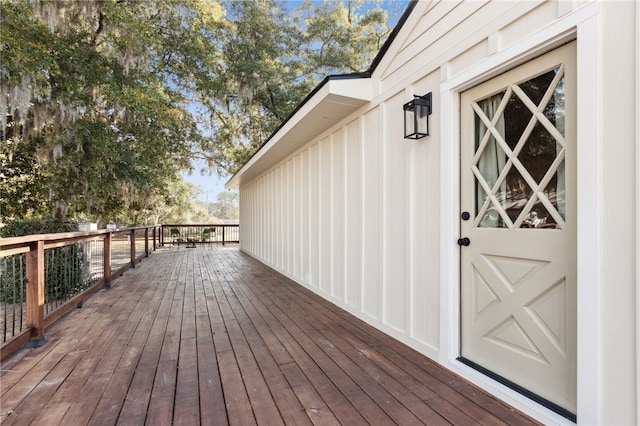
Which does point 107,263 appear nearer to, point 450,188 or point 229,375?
point 229,375

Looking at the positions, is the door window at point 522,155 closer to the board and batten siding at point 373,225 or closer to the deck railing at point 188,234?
the board and batten siding at point 373,225

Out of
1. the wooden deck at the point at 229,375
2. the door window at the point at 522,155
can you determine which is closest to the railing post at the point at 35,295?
the wooden deck at the point at 229,375

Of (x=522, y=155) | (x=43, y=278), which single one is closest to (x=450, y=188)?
(x=522, y=155)

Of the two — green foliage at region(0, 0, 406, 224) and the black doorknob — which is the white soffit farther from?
green foliage at region(0, 0, 406, 224)

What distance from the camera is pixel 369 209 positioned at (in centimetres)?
334

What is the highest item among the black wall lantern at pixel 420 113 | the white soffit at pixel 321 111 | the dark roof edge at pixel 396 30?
the dark roof edge at pixel 396 30

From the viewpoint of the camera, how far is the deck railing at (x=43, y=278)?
8.57ft

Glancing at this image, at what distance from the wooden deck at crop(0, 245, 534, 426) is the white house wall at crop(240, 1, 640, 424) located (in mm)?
335

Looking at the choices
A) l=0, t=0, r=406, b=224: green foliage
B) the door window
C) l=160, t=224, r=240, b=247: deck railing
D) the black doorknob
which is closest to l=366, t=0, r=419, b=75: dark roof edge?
the door window

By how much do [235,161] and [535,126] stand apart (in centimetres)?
1112

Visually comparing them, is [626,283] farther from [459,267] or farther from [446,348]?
[446,348]

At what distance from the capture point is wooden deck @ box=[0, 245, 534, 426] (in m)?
1.71

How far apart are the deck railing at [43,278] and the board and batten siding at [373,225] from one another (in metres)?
2.84

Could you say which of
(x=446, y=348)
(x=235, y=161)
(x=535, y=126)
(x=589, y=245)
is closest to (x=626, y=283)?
(x=589, y=245)
